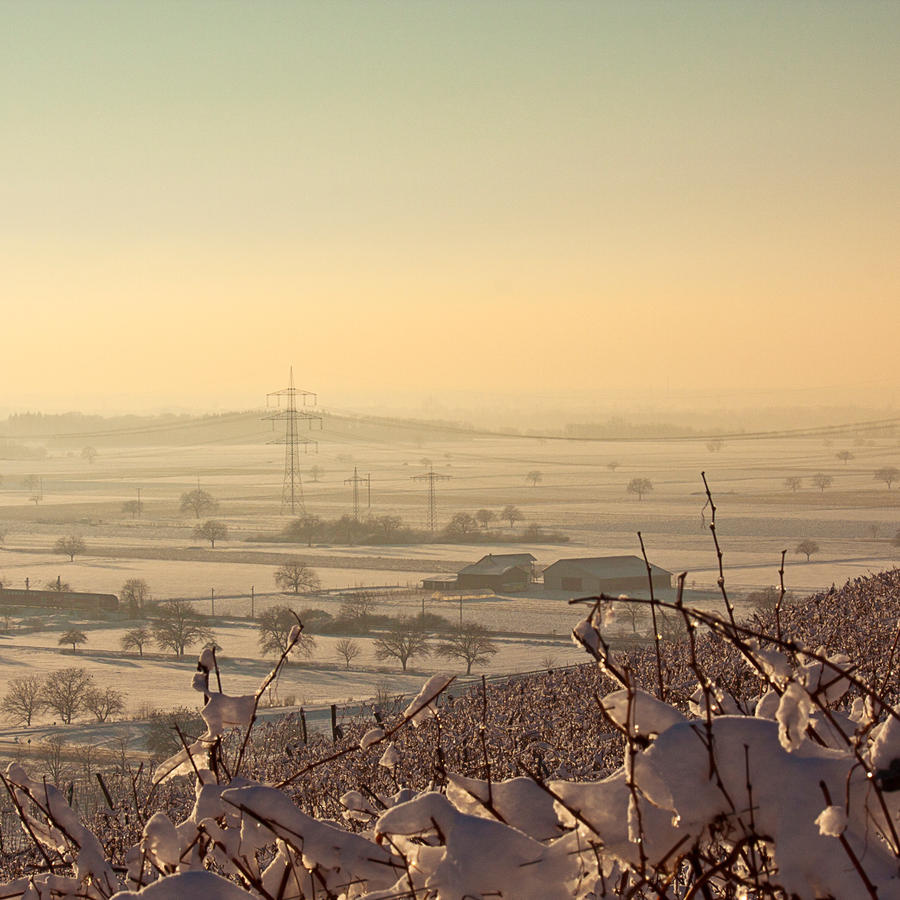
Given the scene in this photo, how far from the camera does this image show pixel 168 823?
1756 mm

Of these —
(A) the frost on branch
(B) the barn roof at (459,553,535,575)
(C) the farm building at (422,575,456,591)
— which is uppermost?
(A) the frost on branch

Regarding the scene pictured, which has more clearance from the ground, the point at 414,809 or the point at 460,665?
the point at 414,809

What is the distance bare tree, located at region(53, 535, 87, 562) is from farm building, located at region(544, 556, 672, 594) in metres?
21.8

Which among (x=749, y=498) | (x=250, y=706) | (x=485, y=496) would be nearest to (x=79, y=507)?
(x=485, y=496)

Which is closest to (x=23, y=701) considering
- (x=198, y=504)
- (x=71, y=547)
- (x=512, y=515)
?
(x=71, y=547)

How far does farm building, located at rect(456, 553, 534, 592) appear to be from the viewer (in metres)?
37.4

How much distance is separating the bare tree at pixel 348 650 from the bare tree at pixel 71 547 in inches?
899

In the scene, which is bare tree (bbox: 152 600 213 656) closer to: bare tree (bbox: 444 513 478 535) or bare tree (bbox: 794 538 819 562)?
bare tree (bbox: 794 538 819 562)

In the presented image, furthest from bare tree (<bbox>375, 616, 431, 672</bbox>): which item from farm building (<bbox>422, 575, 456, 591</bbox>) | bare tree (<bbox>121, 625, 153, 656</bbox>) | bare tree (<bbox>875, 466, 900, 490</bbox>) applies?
bare tree (<bbox>875, 466, 900, 490</bbox>)

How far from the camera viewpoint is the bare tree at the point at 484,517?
5590 cm

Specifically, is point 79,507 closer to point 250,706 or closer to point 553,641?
point 553,641

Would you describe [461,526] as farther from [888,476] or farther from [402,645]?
→ [888,476]

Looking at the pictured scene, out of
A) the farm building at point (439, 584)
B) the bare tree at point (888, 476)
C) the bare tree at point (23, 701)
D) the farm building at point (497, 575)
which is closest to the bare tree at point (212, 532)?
the farm building at point (439, 584)

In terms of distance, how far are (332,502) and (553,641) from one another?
43.4 meters
